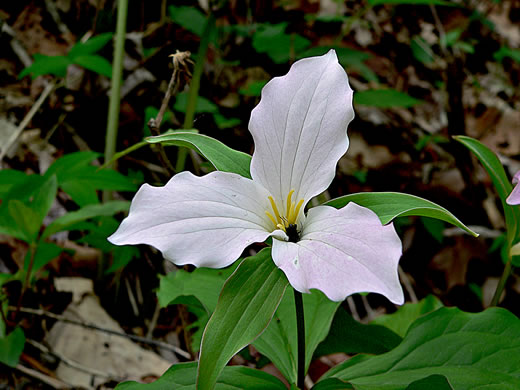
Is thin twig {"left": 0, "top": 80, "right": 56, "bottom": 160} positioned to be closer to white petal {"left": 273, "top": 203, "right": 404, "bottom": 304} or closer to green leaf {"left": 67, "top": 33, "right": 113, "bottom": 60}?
green leaf {"left": 67, "top": 33, "right": 113, "bottom": 60}

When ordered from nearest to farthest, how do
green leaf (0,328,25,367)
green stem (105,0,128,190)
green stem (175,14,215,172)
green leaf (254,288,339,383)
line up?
green leaf (254,288,339,383)
green leaf (0,328,25,367)
green stem (175,14,215,172)
green stem (105,0,128,190)

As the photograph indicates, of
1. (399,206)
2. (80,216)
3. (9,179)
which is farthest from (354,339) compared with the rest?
(9,179)

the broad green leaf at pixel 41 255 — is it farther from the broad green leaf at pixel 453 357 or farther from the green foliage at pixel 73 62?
the broad green leaf at pixel 453 357

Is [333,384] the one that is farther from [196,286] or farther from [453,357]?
[196,286]

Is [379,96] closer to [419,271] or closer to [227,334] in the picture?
[419,271]

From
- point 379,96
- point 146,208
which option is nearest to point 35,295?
point 146,208

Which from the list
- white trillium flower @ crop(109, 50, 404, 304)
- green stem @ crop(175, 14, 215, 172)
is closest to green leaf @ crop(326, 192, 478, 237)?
white trillium flower @ crop(109, 50, 404, 304)
